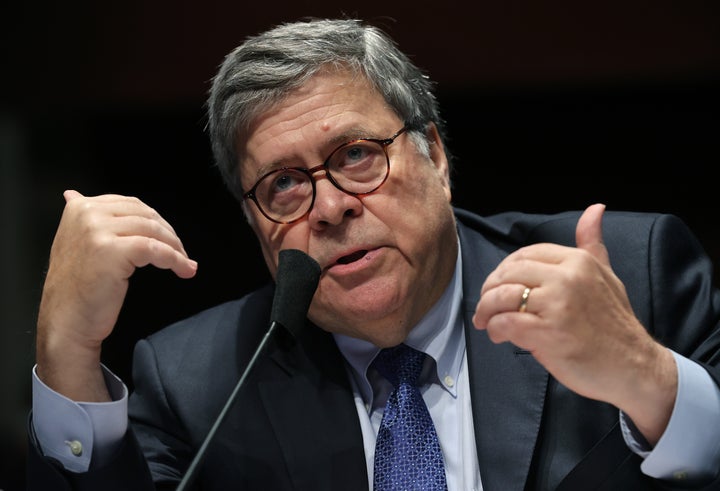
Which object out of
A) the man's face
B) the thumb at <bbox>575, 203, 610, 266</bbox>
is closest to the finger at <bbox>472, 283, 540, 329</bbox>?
the thumb at <bbox>575, 203, 610, 266</bbox>

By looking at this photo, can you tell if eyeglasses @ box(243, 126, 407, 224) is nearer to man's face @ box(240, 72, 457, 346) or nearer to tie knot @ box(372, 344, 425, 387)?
man's face @ box(240, 72, 457, 346)

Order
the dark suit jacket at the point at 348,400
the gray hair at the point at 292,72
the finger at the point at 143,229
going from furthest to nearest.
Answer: the gray hair at the point at 292,72 < the dark suit jacket at the point at 348,400 < the finger at the point at 143,229

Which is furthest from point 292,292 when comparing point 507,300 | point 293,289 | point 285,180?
point 285,180

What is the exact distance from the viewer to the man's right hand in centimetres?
174

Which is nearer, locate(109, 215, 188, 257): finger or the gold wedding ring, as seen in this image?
the gold wedding ring

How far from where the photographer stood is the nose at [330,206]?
6.49ft

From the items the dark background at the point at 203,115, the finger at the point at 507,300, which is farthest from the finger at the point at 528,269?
the dark background at the point at 203,115

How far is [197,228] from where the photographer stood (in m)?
3.57

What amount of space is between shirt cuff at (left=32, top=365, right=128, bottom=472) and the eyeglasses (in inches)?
19.7

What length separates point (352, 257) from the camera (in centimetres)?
201

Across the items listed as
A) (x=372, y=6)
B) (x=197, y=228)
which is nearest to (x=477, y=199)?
(x=372, y=6)

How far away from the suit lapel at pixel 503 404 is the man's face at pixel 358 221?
0.51 ft

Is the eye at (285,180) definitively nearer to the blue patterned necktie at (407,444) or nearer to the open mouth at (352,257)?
the open mouth at (352,257)

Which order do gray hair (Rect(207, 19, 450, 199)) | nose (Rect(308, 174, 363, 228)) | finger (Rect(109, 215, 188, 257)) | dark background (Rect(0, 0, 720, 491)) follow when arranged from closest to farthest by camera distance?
finger (Rect(109, 215, 188, 257)) → nose (Rect(308, 174, 363, 228)) → gray hair (Rect(207, 19, 450, 199)) → dark background (Rect(0, 0, 720, 491))
